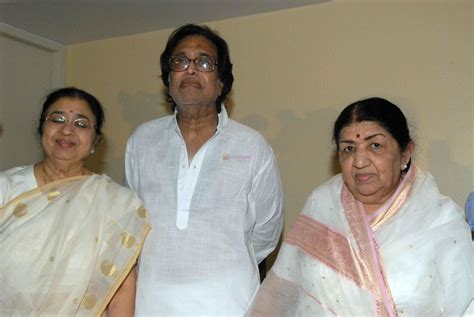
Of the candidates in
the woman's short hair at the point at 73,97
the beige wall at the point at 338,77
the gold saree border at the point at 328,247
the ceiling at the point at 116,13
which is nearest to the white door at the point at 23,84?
the ceiling at the point at 116,13

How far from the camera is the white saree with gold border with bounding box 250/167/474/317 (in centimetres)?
159

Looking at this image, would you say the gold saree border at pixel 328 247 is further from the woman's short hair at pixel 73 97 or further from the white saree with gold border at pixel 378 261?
the woman's short hair at pixel 73 97

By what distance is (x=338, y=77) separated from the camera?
278cm

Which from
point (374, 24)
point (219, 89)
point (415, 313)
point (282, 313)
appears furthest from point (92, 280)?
point (374, 24)

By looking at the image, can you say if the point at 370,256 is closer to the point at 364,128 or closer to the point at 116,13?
the point at 364,128

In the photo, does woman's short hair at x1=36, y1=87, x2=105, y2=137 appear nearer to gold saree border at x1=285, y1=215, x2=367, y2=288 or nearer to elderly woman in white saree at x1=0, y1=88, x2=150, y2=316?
elderly woman in white saree at x1=0, y1=88, x2=150, y2=316

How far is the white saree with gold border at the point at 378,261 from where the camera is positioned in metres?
1.59

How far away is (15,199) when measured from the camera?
1.73 metres

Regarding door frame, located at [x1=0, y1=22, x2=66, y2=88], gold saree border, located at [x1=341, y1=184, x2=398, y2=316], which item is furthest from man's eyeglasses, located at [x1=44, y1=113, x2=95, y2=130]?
door frame, located at [x1=0, y1=22, x2=66, y2=88]

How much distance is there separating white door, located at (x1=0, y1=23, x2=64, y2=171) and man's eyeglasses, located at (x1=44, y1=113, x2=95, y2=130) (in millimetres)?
1657

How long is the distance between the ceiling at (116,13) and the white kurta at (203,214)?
1.07 m

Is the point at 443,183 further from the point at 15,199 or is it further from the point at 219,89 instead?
the point at 15,199

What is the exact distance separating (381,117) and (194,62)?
0.84 metres

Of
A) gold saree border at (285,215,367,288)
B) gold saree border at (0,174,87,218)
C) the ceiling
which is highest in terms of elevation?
the ceiling
